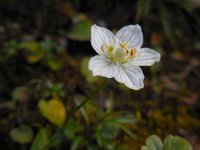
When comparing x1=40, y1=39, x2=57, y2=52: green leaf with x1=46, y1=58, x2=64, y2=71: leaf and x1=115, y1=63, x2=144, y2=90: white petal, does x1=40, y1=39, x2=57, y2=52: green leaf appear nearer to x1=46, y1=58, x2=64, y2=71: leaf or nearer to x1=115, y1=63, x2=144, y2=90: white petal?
x1=46, y1=58, x2=64, y2=71: leaf

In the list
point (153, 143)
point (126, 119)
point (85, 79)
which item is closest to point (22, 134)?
point (126, 119)

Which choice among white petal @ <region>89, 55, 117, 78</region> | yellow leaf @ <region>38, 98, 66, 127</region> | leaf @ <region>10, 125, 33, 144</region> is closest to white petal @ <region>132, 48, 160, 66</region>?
white petal @ <region>89, 55, 117, 78</region>

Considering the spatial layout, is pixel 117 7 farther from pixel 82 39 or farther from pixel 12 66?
pixel 12 66

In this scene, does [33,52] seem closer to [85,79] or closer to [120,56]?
[85,79]

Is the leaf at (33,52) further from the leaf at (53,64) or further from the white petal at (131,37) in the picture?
the white petal at (131,37)

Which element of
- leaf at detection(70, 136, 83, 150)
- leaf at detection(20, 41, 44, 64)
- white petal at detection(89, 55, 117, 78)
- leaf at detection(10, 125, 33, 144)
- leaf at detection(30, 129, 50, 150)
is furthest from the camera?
leaf at detection(20, 41, 44, 64)

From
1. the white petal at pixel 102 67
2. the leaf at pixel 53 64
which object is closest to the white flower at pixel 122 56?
the white petal at pixel 102 67
